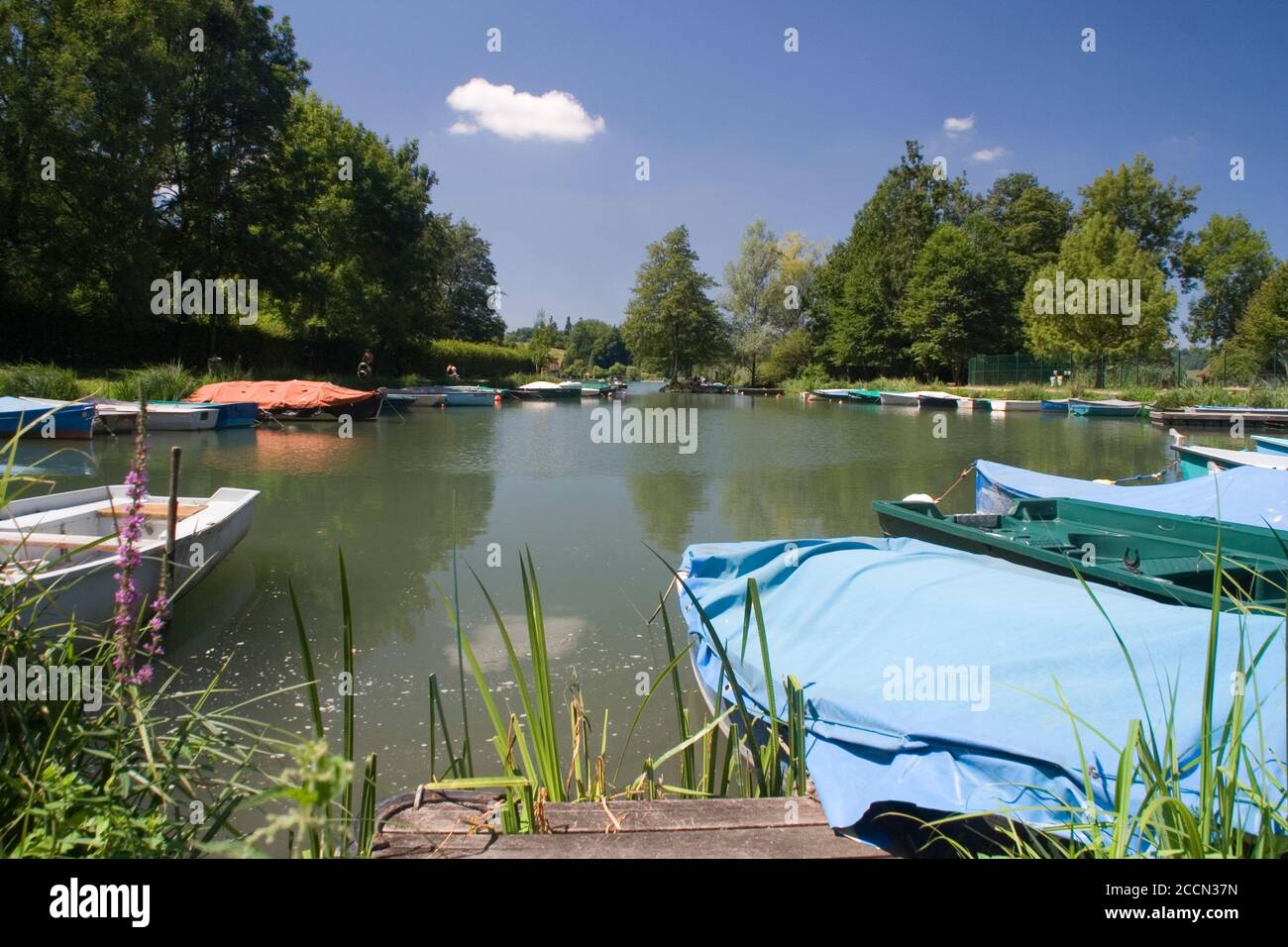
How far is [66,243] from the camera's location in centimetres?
2453

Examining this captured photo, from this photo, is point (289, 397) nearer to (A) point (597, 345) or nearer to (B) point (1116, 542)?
(B) point (1116, 542)

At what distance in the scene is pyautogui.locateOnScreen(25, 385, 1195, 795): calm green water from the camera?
5.80m

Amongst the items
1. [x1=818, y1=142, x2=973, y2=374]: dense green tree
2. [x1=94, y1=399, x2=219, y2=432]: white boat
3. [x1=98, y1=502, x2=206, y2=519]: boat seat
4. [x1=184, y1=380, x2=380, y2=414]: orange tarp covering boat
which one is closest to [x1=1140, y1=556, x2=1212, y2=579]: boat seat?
[x1=98, y1=502, x2=206, y2=519]: boat seat

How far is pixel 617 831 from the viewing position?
240cm

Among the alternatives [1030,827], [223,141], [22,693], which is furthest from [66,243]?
[1030,827]

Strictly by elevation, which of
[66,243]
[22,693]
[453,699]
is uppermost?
[66,243]

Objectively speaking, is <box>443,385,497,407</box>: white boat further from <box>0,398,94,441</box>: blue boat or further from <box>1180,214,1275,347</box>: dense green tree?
<box>1180,214,1275,347</box>: dense green tree

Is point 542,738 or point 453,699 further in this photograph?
point 453,699

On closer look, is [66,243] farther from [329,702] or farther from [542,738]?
[542,738]

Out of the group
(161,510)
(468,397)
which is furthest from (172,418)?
(468,397)

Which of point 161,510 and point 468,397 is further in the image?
point 468,397

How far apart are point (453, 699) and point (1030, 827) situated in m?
3.95

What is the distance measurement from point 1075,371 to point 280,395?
40970 mm
